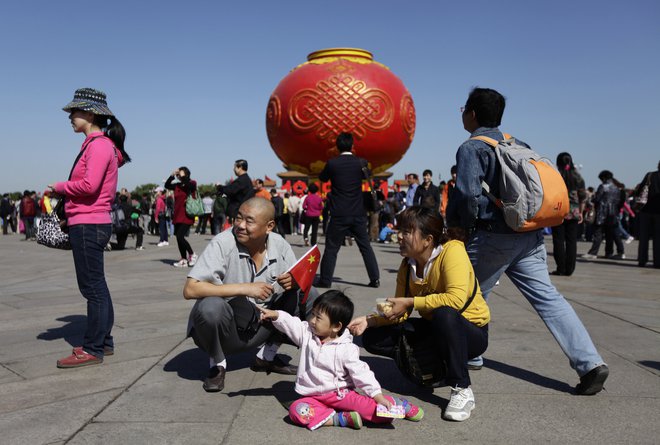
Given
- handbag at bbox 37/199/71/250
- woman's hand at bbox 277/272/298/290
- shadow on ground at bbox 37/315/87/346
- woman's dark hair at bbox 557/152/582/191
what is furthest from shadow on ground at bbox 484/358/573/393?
woman's dark hair at bbox 557/152/582/191

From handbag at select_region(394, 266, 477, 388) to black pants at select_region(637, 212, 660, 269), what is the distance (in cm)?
799

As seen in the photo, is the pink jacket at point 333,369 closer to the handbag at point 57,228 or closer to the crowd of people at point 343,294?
the crowd of people at point 343,294

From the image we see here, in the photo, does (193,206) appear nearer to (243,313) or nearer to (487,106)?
(243,313)

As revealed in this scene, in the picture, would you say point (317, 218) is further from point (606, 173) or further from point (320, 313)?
point (320, 313)

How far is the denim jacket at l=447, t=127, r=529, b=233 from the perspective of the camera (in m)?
3.16

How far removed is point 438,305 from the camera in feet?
9.38

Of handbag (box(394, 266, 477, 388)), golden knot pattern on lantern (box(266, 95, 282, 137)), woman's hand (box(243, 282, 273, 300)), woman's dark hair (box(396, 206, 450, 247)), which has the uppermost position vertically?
golden knot pattern on lantern (box(266, 95, 282, 137))

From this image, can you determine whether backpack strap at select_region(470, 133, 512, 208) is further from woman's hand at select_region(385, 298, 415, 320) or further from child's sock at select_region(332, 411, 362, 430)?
child's sock at select_region(332, 411, 362, 430)

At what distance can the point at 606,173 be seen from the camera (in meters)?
11.5

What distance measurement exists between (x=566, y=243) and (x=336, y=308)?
6478mm

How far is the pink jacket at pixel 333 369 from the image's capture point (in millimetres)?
2693

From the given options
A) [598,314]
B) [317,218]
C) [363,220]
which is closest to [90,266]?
[363,220]

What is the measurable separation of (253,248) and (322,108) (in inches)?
707

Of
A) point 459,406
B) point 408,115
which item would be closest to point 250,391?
point 459,406
